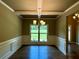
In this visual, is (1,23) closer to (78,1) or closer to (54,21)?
(78,1)

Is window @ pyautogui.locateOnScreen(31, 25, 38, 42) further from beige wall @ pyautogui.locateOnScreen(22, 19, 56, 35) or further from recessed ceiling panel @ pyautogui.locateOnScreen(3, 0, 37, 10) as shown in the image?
recessed ceiling panel @ pyautogui.locateOnScreen(3, 0, 37, 10)

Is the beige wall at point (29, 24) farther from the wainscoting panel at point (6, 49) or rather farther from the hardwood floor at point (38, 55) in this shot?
the wainscoting panel at point (6, 49)

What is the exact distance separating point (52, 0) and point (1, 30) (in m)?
2.31

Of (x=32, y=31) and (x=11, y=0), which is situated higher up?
(x=11, y=0)

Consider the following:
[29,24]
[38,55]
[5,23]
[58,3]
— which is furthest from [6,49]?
[29,24]

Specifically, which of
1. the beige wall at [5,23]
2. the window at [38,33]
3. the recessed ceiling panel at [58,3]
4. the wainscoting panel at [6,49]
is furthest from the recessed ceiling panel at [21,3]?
the window at [38,33]

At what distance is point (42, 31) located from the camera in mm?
13180

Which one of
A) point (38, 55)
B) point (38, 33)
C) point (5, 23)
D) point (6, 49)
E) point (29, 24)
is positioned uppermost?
point (29, 24)

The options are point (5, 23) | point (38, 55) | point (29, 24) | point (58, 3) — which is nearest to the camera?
point (58, 3)

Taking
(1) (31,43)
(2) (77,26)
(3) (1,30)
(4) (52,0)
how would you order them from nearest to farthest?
(4) (52,0) → (3) (1,30) → (1) (31,43) → (2) (77,26)

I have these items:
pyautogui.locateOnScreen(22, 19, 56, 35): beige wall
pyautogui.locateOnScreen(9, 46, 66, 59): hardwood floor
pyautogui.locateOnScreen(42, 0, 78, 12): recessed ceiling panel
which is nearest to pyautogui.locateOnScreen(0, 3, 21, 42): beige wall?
pyautogui.locateOnScreen(9, 46, 66, 59): hardwood floor

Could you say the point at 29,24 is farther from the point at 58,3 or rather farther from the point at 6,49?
the point at 58,3

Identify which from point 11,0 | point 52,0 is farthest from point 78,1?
point 11,0

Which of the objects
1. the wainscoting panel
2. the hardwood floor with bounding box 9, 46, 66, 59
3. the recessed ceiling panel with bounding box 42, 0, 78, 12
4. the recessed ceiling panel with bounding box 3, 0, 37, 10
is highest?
the recessed ceiling panel with bounding box 3, 0, 37, 10
